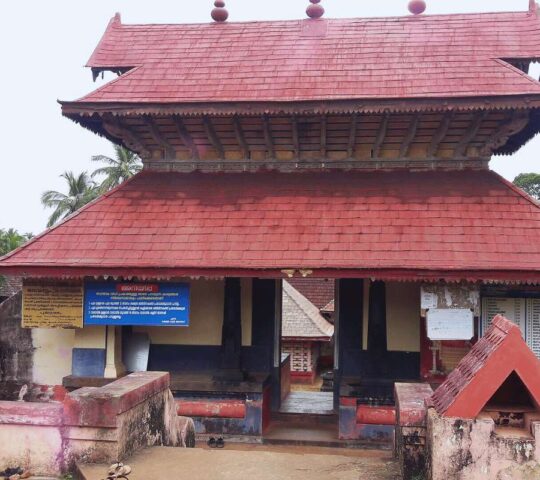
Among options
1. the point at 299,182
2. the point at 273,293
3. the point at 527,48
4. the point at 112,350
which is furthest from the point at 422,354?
the point at 527,48

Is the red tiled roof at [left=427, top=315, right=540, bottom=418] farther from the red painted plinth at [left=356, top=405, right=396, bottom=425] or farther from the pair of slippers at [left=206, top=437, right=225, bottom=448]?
the pair of slippers at [left=206, top=437, right=225, bottom=448]

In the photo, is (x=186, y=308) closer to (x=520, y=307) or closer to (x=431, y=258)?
(x=431, y=258)

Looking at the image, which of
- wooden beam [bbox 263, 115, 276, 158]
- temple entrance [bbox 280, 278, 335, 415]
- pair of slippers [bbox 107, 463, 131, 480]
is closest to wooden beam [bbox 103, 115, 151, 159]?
wooden beam [bbox 263, 115, 276, 158]

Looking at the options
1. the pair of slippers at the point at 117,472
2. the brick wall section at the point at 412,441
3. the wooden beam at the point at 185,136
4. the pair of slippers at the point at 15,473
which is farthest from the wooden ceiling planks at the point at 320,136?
the pair of slippers at the point at 117,472

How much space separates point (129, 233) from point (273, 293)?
2.54 metres

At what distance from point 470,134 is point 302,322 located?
10820 millimetres

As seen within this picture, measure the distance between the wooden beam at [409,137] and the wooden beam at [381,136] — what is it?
13.7 inches

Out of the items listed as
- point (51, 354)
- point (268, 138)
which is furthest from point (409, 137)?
point (51, 354)

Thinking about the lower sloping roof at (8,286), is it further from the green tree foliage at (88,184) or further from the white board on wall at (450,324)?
the white board on wall at (450,324)

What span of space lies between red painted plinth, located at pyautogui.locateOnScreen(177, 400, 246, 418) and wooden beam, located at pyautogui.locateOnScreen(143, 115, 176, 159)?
4.22 m

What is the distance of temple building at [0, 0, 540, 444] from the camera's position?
8.85 meters

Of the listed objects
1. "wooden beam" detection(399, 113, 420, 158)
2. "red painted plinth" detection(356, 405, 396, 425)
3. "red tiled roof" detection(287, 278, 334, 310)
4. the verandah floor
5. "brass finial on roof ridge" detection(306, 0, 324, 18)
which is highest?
"brass finial on roof ridge" detection(306, 0, 324, 18)

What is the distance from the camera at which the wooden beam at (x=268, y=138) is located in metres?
10.1

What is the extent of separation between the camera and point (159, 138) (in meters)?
10.7
